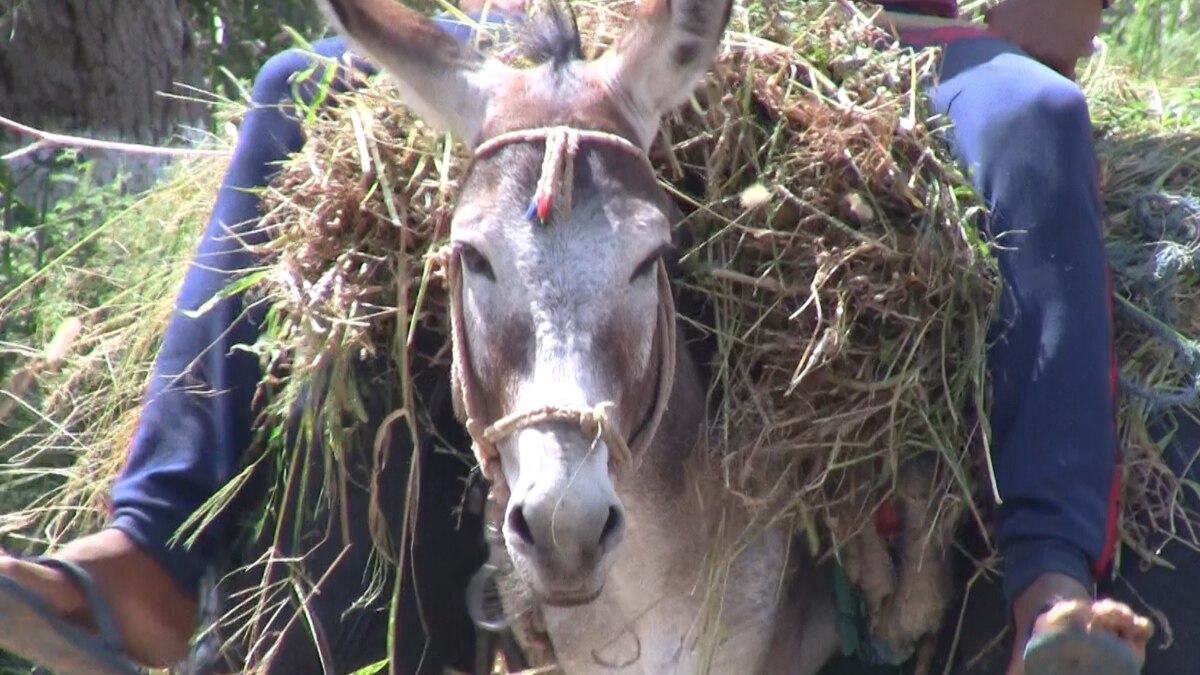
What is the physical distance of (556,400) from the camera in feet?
9.00

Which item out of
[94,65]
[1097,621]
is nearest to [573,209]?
[1097,621]

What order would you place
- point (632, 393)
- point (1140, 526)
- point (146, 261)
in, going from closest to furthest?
1. point (632, 393)
2. point (1140, 526)
3. point (146, 261)

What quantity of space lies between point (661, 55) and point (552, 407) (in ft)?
2.41

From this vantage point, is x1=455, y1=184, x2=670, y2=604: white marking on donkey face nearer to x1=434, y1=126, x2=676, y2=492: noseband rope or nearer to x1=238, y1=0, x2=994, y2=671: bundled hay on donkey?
x1=434, y1=126, x2=676, y2=492: noseband rope

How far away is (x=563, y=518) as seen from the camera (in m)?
2.66

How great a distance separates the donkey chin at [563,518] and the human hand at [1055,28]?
185cm

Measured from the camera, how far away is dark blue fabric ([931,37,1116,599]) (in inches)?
121

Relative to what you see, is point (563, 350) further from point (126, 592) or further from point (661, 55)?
point (126, 592)

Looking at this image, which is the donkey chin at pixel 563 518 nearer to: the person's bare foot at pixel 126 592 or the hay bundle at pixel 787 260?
the hay bundle at pixel 787 260

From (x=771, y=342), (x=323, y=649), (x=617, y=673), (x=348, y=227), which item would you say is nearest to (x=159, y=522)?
(x=323, y=649)

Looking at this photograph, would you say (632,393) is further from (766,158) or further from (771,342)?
(766,158)

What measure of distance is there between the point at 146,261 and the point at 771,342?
1805 millimetres

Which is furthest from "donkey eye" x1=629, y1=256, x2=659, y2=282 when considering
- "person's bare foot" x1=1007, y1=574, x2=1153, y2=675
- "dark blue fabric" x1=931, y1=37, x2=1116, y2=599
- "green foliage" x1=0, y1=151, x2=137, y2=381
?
"green foliage" x1=0, y1=151, x2=137, y2=381

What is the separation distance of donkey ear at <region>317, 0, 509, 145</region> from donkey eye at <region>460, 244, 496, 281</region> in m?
0.29
